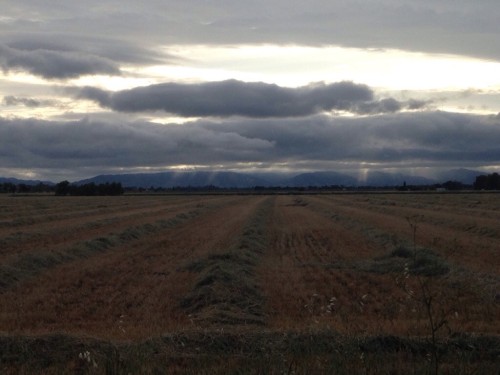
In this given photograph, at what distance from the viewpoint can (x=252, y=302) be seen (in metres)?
15.3

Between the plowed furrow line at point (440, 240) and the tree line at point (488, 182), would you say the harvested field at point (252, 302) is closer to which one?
the plowed furrow line at point (440, 240)

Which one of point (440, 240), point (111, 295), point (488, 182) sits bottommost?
point (111, 295)

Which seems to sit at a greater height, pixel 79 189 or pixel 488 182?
pixel 488 182

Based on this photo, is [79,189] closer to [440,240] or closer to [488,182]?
[488,182]

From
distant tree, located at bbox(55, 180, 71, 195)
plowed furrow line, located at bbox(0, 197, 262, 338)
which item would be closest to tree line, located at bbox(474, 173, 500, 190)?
distant tree, located at bbox(55, 180, 71, 195)

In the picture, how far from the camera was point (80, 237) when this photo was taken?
1305 inches

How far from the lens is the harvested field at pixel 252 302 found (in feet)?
28.8

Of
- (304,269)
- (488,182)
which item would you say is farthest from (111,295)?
(488,182)

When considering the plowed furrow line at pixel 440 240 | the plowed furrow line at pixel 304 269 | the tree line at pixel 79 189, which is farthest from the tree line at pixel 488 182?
the plowed furrow line at pixel 304 269

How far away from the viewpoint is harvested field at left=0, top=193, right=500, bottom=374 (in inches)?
346

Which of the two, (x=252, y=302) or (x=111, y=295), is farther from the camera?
(x=111, y=295)

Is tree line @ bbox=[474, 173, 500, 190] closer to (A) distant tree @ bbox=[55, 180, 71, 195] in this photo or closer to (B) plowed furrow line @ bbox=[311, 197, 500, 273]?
(A) distant tree @ bbox=[55, 180, 71, 195]

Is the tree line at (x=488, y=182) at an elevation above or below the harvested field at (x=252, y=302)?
above

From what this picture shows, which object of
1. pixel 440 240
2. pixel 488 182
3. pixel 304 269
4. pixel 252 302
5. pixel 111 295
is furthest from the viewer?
pixel 488 182
